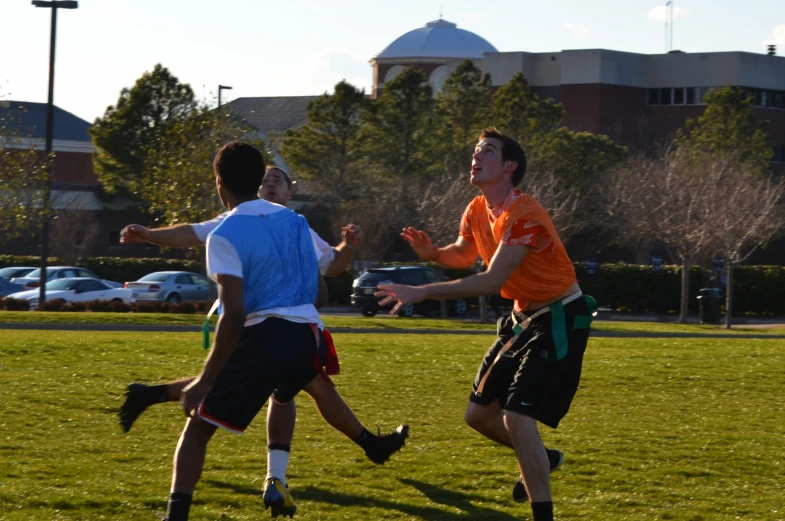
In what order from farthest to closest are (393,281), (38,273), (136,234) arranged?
(38,273)
(393,281)
(136,234)

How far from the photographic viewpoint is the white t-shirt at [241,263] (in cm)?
537

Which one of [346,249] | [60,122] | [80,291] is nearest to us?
[346,249]

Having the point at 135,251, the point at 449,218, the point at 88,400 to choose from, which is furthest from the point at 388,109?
the point at 88,400

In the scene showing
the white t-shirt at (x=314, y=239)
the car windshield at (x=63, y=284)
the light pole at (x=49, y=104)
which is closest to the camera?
the white t-shirt at (x=314, y=239)

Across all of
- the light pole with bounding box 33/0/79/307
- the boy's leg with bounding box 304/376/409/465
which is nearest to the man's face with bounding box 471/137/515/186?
the boy's leg with bounding box 304/376/409/465

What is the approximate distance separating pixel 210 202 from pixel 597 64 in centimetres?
4066

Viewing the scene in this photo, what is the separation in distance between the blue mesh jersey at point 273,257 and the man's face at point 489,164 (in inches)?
39.3

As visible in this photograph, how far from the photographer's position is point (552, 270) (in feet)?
20.1

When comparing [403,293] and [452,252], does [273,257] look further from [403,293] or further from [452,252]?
[452,252]

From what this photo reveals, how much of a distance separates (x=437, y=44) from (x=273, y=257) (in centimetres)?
8067

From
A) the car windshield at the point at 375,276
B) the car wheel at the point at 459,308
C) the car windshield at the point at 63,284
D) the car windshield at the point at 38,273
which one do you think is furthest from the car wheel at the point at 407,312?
the car windshield at the point at 38,273

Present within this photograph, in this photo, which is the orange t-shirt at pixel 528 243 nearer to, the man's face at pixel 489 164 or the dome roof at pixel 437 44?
the man's face at pixel 489 164

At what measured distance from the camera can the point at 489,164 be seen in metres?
6.23

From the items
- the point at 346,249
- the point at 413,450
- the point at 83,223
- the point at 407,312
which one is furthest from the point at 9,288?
the point at 346,249
